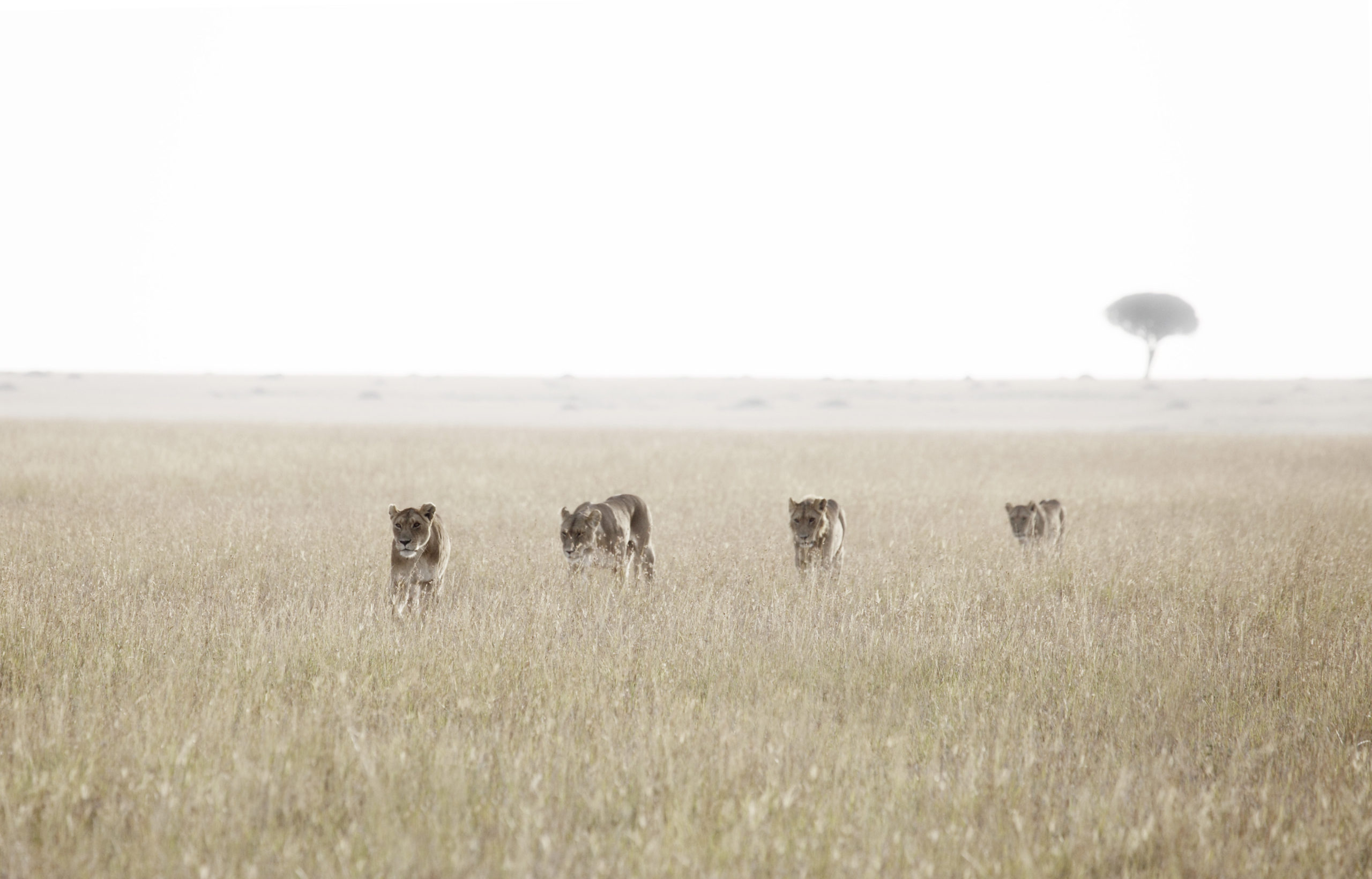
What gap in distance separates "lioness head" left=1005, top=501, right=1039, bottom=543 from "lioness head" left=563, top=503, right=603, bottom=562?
5.88 meters

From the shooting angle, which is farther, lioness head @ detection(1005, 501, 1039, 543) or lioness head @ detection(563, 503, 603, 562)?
lioness head @ detection(1005, 501, 1039, 543)

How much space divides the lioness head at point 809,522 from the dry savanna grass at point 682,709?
0.55 meters

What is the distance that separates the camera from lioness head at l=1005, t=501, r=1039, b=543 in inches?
446

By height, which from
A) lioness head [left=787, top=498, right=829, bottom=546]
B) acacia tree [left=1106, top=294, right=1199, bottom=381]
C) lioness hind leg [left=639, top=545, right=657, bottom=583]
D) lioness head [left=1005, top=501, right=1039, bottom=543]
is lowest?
lioness hind leg [left=639, top=545, right=657, bottom=583]

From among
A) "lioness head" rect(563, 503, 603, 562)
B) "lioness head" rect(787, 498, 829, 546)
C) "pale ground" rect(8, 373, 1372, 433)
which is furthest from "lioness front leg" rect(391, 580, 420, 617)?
"pale ground" rect(8, 373, 1372, 433)

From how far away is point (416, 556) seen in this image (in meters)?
7.57

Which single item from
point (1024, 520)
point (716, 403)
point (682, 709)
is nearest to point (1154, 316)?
point (716, 403)

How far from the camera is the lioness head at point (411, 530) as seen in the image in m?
7.05

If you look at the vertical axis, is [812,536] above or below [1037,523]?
above

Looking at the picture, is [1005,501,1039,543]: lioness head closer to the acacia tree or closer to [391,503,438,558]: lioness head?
[391,503,438,558]: lioness head

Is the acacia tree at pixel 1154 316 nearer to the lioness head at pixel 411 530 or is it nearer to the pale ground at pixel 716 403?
the pale ground at pixel 716 403

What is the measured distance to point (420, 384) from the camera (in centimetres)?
8788

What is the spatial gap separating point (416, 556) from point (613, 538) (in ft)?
5.96

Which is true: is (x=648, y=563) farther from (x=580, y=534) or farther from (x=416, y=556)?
(x=416, y=556)
